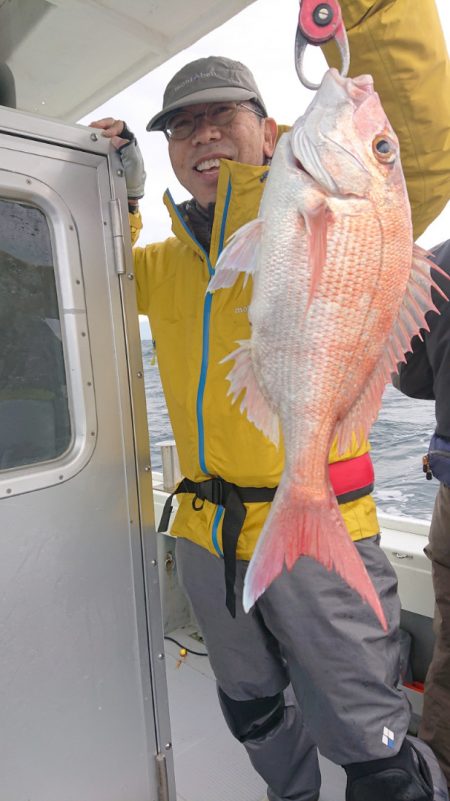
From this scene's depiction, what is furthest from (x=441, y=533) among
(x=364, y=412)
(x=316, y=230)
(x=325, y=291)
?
(x=316, y=230)

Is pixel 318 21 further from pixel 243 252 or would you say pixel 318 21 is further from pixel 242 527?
pixel 242 527

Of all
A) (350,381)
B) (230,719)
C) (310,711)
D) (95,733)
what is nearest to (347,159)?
(350,381)

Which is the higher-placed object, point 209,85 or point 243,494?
point 209,85

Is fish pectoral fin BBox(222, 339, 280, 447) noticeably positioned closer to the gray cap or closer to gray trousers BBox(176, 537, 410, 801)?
gray trousers BBox(176, 537, 410, 801)

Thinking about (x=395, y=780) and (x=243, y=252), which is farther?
(x=395, y=780)

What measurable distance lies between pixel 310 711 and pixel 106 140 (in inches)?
79.6

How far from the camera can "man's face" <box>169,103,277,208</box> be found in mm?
1945

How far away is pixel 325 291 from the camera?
4.01 ft

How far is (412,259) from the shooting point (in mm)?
1248

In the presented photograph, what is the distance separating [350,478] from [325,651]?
557 millimetres

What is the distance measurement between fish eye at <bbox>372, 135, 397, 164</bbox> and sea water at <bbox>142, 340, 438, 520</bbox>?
5.99 feet

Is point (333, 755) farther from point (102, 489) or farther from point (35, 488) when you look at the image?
point (35, 488)

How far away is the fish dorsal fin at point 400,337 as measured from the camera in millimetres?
1269

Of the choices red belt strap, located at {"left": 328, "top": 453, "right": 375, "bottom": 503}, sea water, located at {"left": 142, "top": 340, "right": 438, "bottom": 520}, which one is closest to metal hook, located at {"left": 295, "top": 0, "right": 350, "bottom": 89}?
red belt strap, located at {"left": 328, "top": 453, "right": 375, "bottom": 503}
